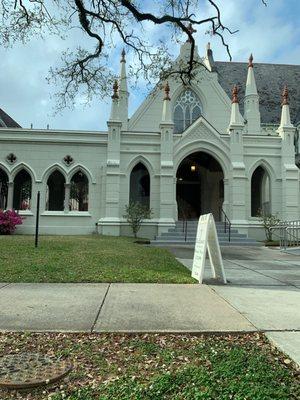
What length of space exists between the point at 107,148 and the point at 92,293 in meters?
18.3

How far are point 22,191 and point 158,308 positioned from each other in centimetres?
2093

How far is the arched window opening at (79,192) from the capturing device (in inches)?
977

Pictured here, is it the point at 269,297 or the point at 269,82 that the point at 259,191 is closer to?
the point at 269,82

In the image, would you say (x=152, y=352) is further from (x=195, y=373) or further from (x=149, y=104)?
(x=149, y=104)

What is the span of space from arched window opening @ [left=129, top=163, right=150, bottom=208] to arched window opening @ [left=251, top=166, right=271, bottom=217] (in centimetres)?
673

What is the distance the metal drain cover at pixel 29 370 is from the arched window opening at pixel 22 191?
2168 cm

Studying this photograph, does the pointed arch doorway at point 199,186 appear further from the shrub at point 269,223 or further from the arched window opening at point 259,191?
the shrub at point 269,223

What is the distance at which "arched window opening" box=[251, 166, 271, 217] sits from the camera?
2636 cm

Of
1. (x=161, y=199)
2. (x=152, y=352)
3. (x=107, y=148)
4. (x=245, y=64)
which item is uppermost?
(x=245, y=64)

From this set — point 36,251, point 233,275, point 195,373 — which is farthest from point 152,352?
point 36,251

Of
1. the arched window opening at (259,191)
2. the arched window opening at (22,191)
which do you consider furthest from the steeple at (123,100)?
the arched window opening at (259,191)

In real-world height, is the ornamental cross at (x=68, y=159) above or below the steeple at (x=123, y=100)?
below

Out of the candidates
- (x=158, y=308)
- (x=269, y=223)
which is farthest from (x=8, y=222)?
(x=158, y=308)

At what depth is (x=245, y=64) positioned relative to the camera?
123 ft
